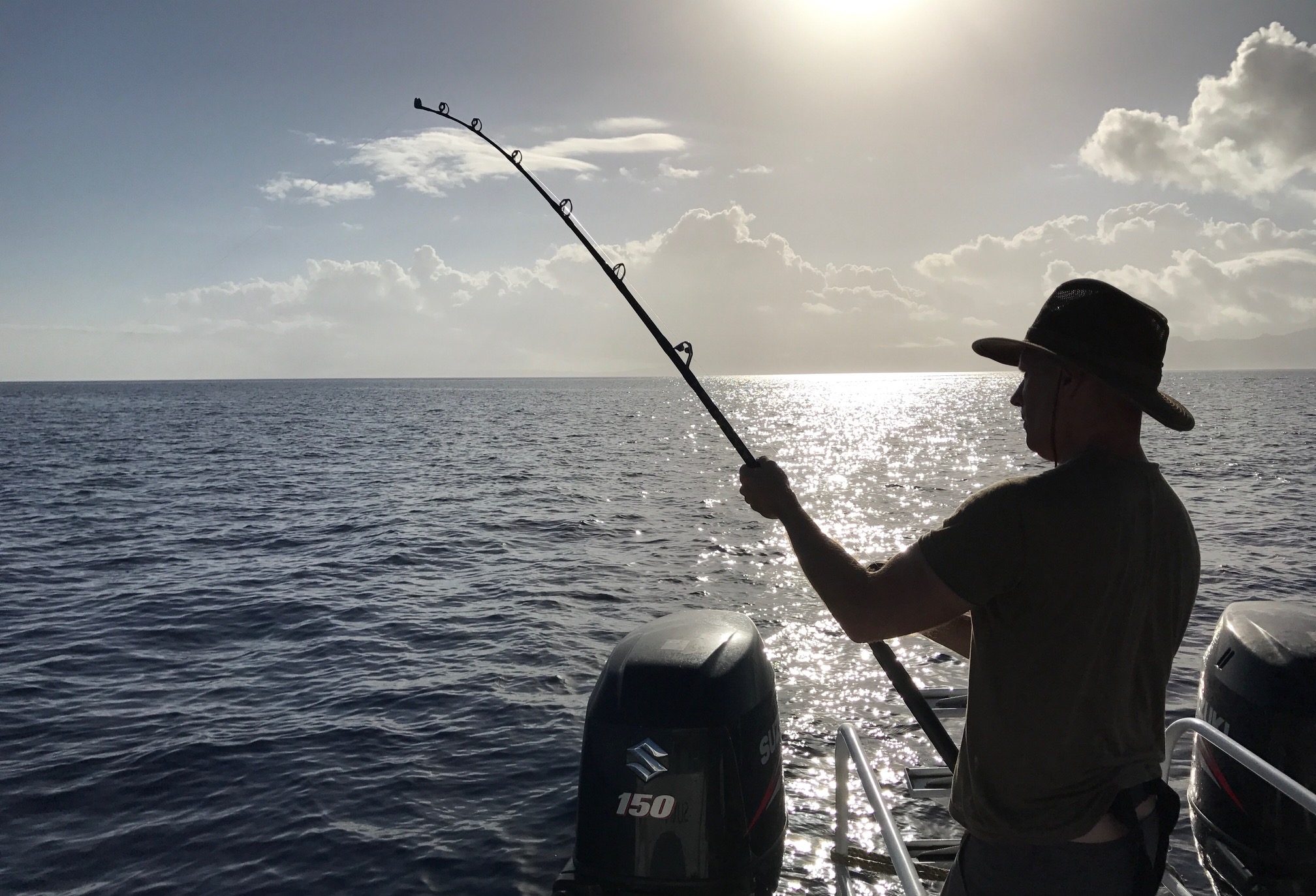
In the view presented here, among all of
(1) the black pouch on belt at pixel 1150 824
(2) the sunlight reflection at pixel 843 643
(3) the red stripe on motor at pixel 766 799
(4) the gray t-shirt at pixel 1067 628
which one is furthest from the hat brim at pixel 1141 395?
(2) the sunlight reflection at pixel 843 643

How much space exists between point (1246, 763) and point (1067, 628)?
1.88m

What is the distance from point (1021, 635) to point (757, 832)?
3318 millimetres

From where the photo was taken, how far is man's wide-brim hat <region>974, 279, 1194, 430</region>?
213 centimetres

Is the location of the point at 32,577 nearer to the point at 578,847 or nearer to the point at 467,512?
the point at 467,512

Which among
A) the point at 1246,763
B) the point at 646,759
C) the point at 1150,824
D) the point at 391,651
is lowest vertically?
the point at 391,651

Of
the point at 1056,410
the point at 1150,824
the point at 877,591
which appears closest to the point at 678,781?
the point at 1150,824

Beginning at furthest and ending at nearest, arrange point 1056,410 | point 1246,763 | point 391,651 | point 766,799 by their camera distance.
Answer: point 391,651 → point 766,799 → point 1246,763 → point 1056,410

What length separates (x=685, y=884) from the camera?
179 inches

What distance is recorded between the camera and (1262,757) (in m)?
4.68

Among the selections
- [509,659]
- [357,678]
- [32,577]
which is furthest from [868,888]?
[32,577]

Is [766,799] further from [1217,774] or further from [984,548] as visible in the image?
[984,548]

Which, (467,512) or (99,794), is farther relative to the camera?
(467,512)

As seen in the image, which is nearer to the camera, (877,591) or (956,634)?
(877,591)

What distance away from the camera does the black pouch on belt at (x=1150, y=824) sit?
7.16ft
